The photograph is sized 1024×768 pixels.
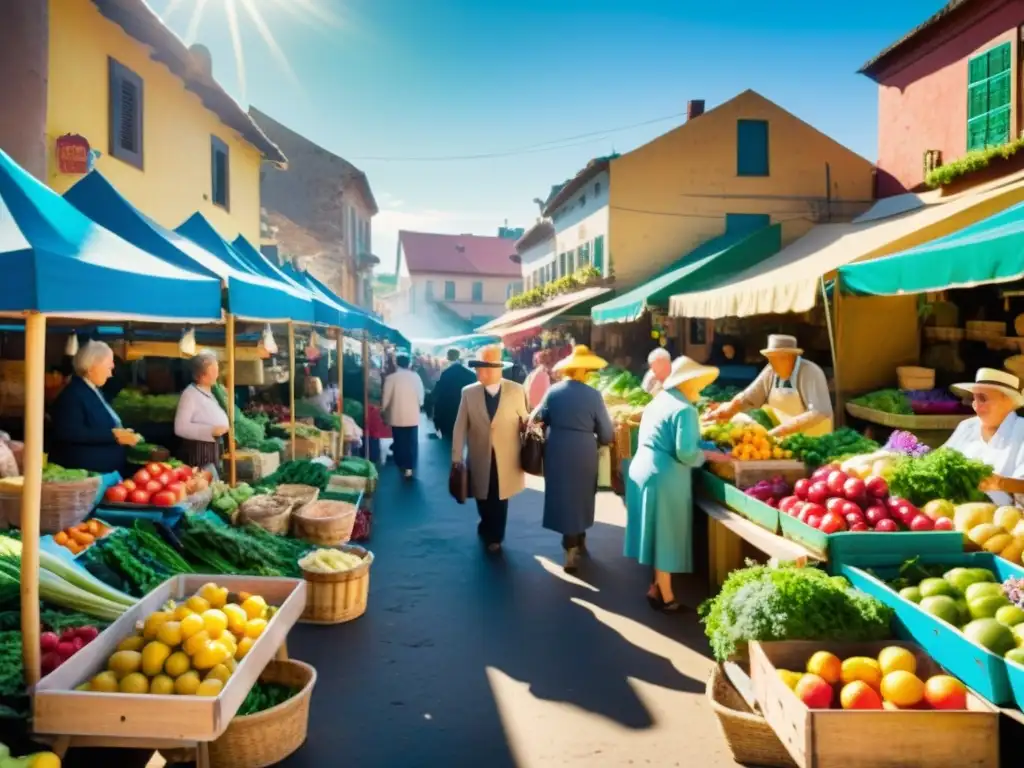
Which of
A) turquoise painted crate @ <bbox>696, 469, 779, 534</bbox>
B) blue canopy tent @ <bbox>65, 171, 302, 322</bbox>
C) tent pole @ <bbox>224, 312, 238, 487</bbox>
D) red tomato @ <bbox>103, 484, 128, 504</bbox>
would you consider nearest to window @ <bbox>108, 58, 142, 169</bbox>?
blue canopy tent @ <bbox>65, 171, 302, 322</bbox>

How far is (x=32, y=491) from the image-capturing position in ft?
11.1

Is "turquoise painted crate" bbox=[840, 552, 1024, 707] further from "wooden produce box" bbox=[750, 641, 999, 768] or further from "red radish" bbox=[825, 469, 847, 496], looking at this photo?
"red radish" bbox=[825, 469, 847, 496]

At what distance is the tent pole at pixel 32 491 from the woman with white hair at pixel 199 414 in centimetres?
419

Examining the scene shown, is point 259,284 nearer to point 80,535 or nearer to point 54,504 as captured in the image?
point 54,504

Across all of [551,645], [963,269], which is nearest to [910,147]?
[963,269]

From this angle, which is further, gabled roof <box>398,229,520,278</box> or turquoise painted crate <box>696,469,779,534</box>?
gabled roof <box>398,229,520,278</box>

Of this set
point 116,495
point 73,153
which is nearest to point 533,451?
point 116,495

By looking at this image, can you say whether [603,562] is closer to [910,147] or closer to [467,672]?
[467,672]

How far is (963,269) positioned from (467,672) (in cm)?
468

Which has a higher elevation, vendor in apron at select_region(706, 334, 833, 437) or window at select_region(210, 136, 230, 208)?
window at select_region(210, 136, 230, 208)

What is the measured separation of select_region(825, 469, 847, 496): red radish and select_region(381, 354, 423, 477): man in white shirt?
776 centimetres

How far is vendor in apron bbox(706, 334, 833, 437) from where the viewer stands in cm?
725

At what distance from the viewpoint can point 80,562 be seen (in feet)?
16.3

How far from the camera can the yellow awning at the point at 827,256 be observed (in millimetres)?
8711
